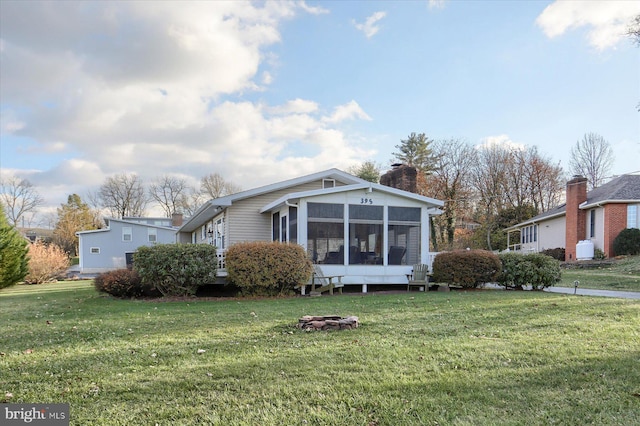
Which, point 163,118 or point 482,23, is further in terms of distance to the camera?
point 163,118

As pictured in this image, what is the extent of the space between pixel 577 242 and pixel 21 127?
28.4 m

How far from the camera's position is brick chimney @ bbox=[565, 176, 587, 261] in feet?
80.7

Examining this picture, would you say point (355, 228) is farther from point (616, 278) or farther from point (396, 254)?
point (616, 278)

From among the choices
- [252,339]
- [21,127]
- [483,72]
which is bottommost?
[252,339]

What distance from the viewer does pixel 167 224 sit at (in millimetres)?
41000

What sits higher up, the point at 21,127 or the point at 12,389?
the point at 21,127

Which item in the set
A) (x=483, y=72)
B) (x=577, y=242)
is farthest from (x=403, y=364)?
(x=577, y=242)

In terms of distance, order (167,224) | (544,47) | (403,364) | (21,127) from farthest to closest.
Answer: (167,224) < (21,127) < (544,47) < (403,364)

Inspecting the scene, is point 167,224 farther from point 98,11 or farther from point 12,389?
point 12,389

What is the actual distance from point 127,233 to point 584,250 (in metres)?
31.9

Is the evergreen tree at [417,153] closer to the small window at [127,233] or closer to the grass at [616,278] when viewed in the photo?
the grass at [616,278]

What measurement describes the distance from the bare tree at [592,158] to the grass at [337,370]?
124ft

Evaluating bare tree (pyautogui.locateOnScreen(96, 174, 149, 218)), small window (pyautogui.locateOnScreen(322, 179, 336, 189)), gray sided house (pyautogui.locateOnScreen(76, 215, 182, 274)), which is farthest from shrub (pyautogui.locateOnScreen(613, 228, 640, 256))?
bare tree (pyautogui.locateOnScreen(96, 174, 149, 218))

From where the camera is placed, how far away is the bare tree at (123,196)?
5241 centimetres
